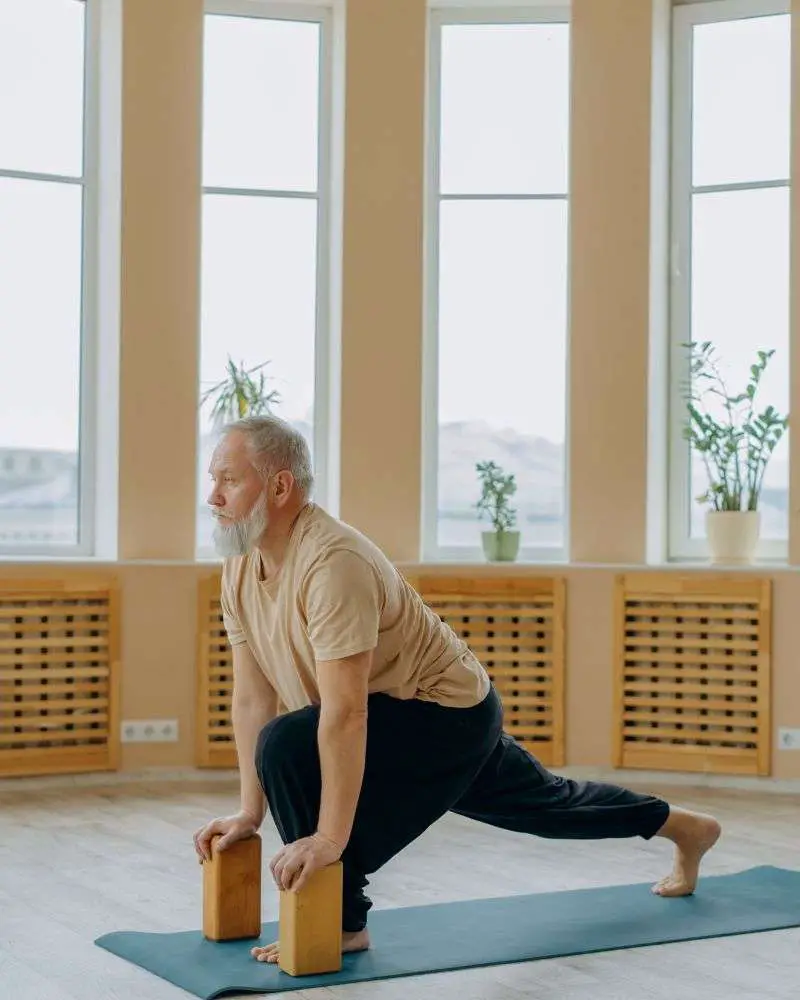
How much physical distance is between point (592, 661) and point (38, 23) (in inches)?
132

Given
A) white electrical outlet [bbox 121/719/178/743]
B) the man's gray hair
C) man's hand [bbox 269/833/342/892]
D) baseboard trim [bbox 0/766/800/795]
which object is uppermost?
the man's gray hair

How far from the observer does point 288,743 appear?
2889 millimetres

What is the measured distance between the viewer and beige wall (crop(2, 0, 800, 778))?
18.4 feet

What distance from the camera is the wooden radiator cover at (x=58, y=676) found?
5324 mm

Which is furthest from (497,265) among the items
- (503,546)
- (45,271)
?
(45,271)

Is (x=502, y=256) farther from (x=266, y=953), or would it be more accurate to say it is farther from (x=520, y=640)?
(x=266, y=953)

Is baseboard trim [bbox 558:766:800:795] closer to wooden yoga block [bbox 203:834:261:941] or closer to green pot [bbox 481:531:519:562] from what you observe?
green pot [bbox 481:531:519:562]

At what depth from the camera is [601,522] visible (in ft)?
18.8

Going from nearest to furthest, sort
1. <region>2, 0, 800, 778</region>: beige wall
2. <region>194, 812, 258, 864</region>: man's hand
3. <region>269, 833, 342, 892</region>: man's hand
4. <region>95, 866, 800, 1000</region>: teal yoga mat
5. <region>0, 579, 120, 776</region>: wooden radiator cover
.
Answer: <region>269, 833, 342, 892</region>: man's hand, <region>95, 866, 800, 1000</region>: teal yoga mat, <region>194, 812, 258, 864</region>: man's hand, <region>0, 579, 120, 776</region>: wooden radiator cover, <region>2, 0, 800, 778</region>: beige wall

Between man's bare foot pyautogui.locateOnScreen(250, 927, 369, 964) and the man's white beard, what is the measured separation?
808 millimetres

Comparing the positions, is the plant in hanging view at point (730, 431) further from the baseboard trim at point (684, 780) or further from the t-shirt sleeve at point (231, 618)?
the t-shirt sleeve at point (231, 618)

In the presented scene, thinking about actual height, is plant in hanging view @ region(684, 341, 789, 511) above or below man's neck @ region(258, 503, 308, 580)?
above

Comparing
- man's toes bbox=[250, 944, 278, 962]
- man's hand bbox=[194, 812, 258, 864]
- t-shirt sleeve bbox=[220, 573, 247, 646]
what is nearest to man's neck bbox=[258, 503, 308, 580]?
t-shirt sleeve bbox=[220, 573, 247, 646]

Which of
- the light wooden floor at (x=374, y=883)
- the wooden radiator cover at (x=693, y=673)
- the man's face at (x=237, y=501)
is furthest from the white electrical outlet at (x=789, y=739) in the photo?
the man's face at (x=237, y=501)
